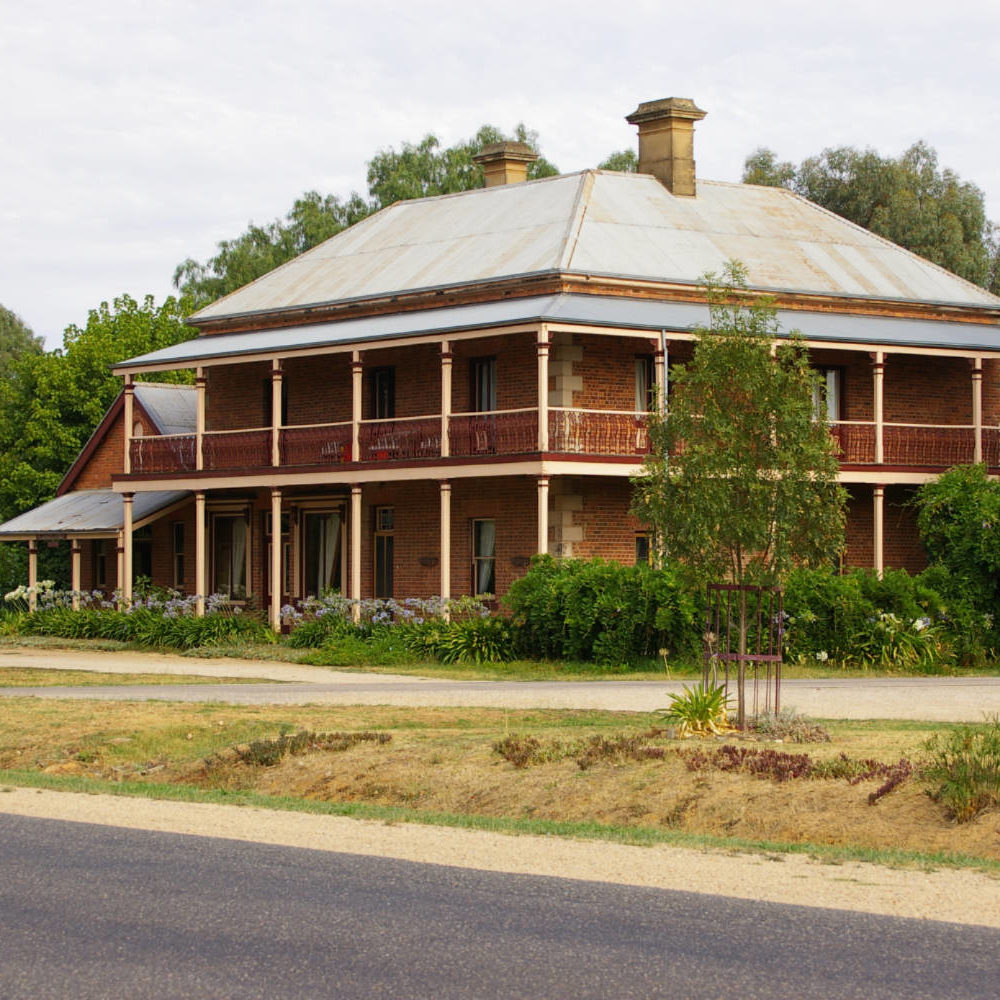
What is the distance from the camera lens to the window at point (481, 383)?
3341cm

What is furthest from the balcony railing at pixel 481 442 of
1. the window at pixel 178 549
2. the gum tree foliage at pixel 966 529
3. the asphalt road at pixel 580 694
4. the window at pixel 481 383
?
the asphalt road at pixel 580 694

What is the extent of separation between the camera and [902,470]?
106 ft

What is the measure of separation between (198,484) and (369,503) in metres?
3.42

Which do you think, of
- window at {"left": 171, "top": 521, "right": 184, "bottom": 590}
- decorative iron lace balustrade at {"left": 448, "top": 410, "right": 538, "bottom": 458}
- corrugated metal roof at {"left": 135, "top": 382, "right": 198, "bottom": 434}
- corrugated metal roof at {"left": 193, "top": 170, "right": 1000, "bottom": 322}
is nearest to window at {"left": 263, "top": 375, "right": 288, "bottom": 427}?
corrugated metal roof at {"left": 193, "top": 170, "right": 1000, "bottom": 322}

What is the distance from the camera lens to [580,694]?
21.6 meters

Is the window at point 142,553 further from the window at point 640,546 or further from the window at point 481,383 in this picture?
the window at point 640,546

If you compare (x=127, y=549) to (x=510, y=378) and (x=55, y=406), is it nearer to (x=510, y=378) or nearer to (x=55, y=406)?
(x=510, y=378)

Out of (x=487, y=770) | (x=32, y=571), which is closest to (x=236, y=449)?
(x=32, y=571)

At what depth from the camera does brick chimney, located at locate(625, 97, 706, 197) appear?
119ft

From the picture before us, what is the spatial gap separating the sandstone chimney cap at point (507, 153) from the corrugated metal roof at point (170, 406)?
851 cm

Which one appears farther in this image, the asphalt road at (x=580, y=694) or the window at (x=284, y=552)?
the window at (x=284, y=552)

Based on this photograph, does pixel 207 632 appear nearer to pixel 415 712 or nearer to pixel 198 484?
pixel 198 484

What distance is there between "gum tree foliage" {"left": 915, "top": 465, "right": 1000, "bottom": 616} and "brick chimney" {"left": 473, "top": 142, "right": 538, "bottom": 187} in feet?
43.1

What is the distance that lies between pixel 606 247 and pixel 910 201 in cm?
2270
